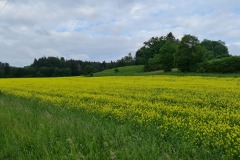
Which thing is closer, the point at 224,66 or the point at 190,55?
the point at 224,66

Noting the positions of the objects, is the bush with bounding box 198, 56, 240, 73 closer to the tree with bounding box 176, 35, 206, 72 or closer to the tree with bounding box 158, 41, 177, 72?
the tree with bounding box 176, 35, 206, 72

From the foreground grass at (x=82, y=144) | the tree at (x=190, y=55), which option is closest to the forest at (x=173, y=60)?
the tree at (x=190, y=55)

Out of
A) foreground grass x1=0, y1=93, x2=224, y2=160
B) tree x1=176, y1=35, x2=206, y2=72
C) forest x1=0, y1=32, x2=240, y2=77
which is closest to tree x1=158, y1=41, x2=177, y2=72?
forest x1=0, y1=32, x2=240, y2=77

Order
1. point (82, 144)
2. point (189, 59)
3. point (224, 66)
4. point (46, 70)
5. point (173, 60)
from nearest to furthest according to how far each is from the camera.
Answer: point (82, 144) < point (224, 66) < point (189, 59) < point (173, 60) < point (46, 70)

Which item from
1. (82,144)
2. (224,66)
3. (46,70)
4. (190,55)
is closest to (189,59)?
(190,55)

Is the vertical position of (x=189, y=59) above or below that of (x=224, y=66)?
above

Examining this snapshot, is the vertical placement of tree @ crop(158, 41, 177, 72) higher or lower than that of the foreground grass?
higher

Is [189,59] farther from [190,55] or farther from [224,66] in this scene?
[224,66]

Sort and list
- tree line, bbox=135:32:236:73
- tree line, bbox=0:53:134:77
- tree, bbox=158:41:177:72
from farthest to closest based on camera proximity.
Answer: tree line, bbox=0:53:134:77, tree, bbox=158:41:177:72, tree line, bbox=135:32:236:73

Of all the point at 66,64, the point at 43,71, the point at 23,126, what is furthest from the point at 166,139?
the point at 66,64

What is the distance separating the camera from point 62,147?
20.8ft

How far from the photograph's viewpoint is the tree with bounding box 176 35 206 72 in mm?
58594

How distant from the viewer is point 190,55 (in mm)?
59125

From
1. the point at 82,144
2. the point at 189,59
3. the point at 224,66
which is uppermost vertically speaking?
the point at 189,59
